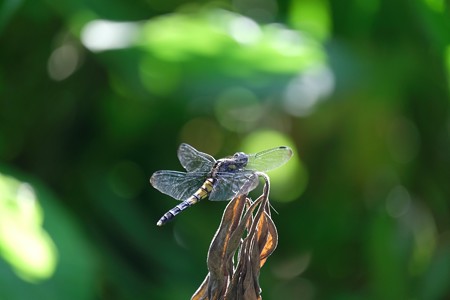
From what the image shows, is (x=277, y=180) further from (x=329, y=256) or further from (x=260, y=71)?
(x=260, y=71)

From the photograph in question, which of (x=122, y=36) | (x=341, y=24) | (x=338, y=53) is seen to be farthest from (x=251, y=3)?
(x=122, y=36)

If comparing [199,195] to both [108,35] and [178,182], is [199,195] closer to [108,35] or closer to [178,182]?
[178,182]

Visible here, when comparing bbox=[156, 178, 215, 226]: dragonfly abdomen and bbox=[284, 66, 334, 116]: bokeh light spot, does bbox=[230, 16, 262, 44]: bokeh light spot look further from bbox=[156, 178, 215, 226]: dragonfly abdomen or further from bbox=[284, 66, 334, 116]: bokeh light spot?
bbox=[156, 178, 215, 226]: dragonfly abdomen

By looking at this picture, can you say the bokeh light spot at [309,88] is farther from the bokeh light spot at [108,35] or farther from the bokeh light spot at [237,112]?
the bokeh light spot at [108,35]

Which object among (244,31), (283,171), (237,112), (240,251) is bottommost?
(283,171)

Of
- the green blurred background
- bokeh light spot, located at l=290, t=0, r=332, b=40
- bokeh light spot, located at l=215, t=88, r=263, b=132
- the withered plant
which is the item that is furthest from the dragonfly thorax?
bokeh light spot, located at l=290, t=0, r=332, b=40

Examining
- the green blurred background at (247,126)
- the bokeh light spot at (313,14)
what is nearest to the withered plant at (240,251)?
the green blurred background at (247,126)

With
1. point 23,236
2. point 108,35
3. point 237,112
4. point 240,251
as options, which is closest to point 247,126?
point 237,112
